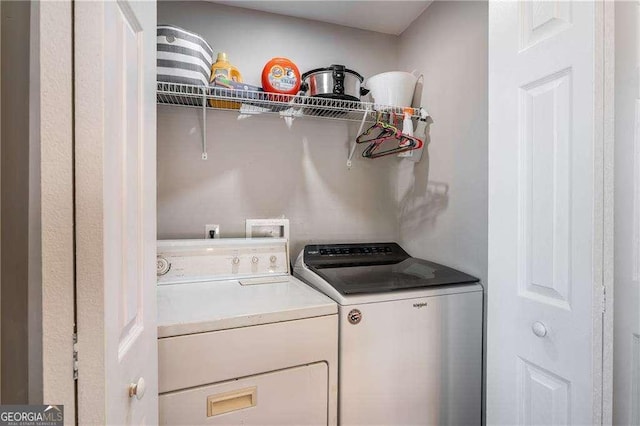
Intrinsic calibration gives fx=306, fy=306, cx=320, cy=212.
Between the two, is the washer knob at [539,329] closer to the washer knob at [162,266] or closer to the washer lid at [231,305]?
the washer lid at [231,305]

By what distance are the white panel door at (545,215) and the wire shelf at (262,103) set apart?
2.55ft

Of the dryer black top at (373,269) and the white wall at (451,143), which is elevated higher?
the white wall at (451,143)

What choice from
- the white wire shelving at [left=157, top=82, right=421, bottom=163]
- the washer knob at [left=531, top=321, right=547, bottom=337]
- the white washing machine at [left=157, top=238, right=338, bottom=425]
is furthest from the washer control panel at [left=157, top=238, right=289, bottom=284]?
the washer knob at [left=531, top=321, right=547, bottom=337]

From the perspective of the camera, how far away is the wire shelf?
147 centimetres

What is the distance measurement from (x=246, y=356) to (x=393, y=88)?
5.33 feet

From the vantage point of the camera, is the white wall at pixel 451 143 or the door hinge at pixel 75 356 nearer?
the door hinge at pixel 75 356

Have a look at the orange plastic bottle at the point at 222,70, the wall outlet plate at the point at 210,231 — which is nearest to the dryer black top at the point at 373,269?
the wall outlet plate at the point at 210,231

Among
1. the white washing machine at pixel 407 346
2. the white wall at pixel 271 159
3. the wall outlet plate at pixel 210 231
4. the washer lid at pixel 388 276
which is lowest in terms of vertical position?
the white washing machine at pixel 407 346

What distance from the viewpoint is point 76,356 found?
0.48 m

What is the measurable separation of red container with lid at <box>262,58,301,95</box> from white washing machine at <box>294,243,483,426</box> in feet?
3.20

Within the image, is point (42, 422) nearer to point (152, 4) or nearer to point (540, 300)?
point (152, 4)

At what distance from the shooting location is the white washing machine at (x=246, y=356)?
3.33ft

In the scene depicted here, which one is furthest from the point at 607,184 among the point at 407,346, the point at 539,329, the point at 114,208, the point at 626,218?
the point at 114,208

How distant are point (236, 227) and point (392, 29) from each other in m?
1.73
